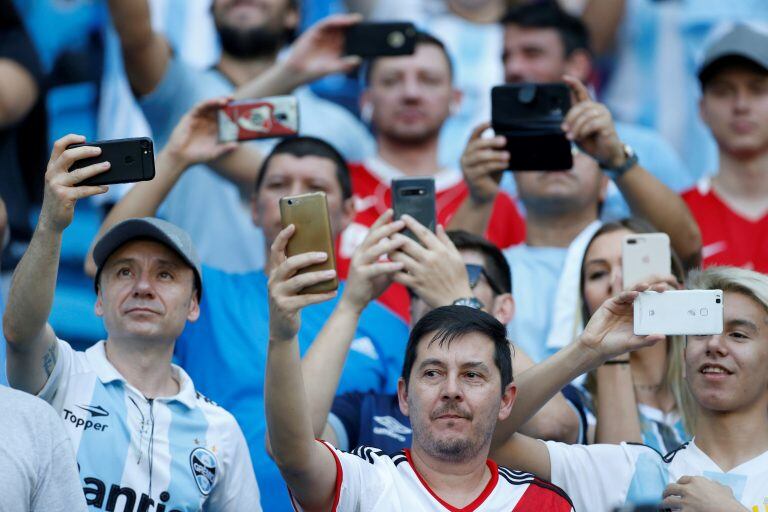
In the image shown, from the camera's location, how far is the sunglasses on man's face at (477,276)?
176 inches

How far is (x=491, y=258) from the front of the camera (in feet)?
15.6

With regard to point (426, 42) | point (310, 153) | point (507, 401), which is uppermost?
point (426, 42)

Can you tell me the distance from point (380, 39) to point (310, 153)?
635 millimetres

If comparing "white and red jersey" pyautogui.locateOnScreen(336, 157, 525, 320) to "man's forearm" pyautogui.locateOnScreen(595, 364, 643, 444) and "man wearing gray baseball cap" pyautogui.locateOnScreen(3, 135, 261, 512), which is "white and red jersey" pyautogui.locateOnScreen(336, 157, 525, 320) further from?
"man wearing gray baseball cap" pyautogui.locateOnScreen(3, 135, 261, 512)

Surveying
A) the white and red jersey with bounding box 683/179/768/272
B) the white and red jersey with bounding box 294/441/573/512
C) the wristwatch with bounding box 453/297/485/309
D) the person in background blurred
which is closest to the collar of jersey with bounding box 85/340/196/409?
the white and red jersey with bounding box 294/441/573/512

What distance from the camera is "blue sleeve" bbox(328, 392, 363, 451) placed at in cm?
421

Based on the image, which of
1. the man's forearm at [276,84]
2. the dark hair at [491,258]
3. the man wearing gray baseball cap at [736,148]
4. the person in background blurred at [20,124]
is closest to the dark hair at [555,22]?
the man wearing gray baseball cap at [736,148]

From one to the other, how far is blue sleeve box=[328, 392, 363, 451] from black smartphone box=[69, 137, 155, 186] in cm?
105

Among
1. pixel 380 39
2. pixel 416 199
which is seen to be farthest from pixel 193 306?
pixel 380 39

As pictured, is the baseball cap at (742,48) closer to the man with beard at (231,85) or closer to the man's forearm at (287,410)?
the man with beard at (231,85)

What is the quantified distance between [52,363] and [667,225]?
2437mm

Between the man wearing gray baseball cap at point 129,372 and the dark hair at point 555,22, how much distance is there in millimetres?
2972

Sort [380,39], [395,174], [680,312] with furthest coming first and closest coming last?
[395,174] < [380,39] < [680,312]

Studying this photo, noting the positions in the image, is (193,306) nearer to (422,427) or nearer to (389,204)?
(422,427)
